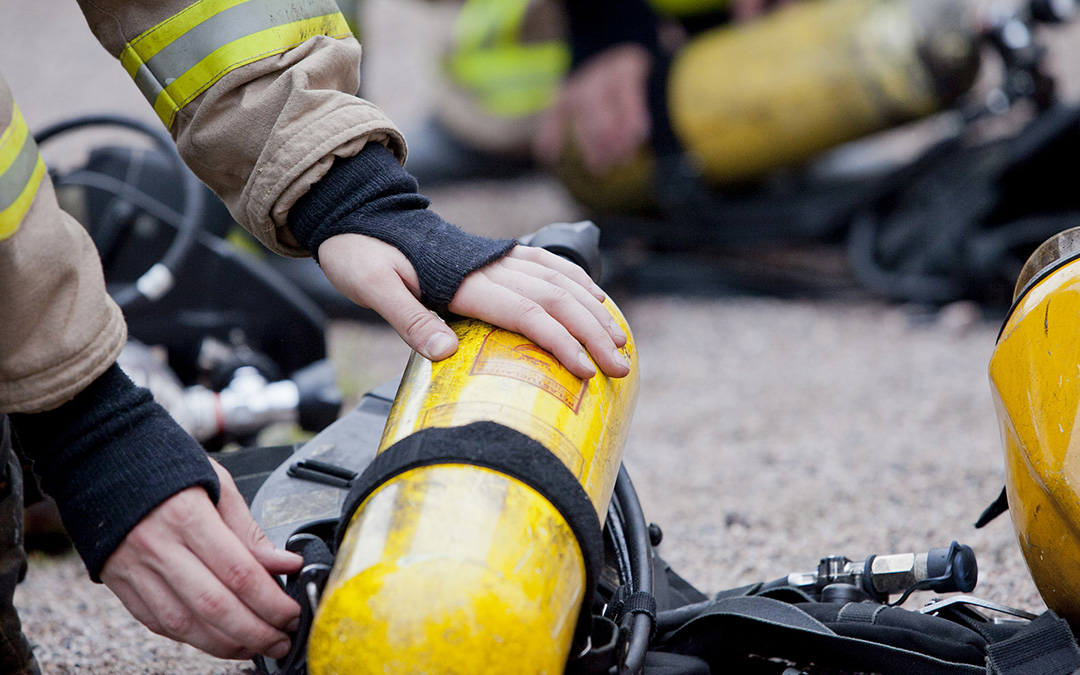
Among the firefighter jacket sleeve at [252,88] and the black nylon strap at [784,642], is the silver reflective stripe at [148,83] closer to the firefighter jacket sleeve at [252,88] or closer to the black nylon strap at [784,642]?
the firefighter jacket sleeve at [252,88]

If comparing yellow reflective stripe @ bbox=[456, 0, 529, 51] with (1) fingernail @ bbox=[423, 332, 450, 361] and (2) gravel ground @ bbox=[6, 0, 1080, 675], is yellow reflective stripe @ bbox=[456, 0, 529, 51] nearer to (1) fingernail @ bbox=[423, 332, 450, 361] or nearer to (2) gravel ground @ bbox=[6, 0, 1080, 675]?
(2) gravel ground @ bbox=[6, 0, 1080, 675]

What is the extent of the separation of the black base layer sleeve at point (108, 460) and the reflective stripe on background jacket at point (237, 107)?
0.14 feet

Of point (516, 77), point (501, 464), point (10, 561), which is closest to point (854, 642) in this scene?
point (501, 464)

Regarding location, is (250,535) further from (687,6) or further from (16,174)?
(687,6)

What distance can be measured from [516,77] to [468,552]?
11.5 ft

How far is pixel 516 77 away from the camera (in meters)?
4.09

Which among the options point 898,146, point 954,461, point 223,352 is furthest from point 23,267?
point 898,146

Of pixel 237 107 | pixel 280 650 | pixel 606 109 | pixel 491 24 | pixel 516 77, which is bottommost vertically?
pixel 280 650

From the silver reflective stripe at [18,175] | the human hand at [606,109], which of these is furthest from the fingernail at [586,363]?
the human hand at [606,109]

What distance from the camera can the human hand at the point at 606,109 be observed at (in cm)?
346

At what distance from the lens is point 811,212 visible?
3.42 m

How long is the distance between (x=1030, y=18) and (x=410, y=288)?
2.63m

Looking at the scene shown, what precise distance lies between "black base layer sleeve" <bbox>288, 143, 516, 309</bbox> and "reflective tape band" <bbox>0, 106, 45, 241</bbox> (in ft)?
0.88

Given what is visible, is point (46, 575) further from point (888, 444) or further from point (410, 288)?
point (888, 444)
